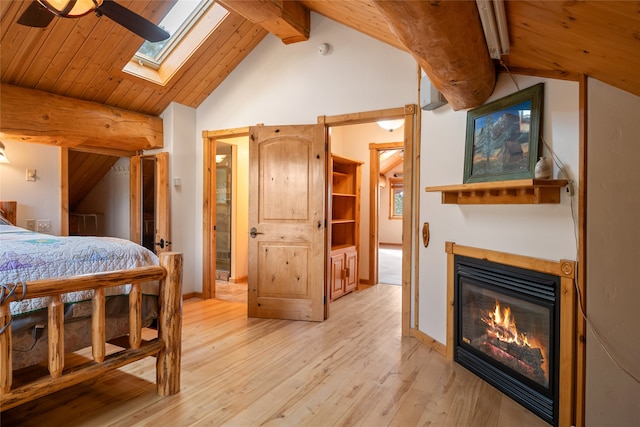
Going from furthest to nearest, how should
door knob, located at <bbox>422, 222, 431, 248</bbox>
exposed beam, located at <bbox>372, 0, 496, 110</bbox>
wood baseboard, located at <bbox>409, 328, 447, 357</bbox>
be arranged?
door knob, located at <bbox>422, 222, 431, 248</bbox>
wood baseboard, located at <bbox>409, 328, 447, 357</bbox>
exposed beam, located at <bbox>372, 0, 496, 110</bbox>

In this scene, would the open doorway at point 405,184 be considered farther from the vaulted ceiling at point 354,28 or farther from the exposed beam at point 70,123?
the exposed beam at point 70,123

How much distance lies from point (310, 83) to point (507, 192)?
2487 millimetres

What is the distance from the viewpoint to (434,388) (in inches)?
92.0

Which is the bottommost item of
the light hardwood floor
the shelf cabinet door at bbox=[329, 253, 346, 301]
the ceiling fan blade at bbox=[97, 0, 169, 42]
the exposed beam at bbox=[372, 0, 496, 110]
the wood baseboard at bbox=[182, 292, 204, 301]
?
the light hardwood floor

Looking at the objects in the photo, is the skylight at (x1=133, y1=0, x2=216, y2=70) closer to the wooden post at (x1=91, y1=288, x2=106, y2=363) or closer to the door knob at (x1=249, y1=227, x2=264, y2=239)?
the door knob at (x1=249, y1=227, x2=264, y2=239)

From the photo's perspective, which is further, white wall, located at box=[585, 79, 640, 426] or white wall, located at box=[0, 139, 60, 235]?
white wall, located at box=[0, 139, 60, 235]

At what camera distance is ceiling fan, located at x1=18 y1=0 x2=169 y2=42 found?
1815mm

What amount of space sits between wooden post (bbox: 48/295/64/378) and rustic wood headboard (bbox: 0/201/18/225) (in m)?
2.68

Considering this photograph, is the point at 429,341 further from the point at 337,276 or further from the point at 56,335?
the point at 56,335

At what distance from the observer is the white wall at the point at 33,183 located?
3756mm

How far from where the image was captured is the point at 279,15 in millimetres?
3361

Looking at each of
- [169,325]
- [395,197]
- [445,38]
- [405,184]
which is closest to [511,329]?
[405,184]

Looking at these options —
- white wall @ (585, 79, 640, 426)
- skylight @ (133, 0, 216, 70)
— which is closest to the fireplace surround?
white wall @ (585, 79, 640, 426)

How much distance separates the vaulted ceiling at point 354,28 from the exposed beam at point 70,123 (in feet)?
0.30
